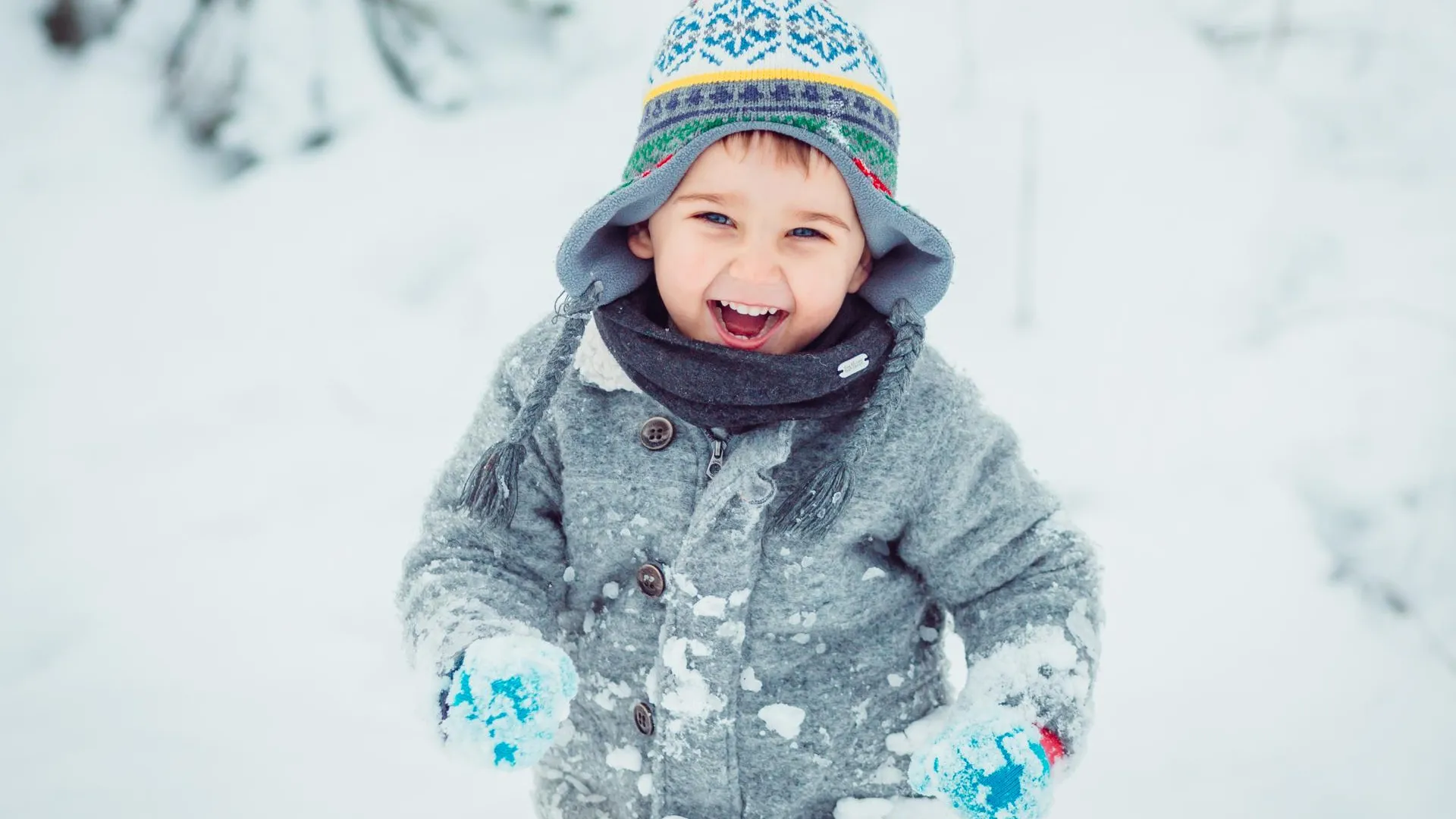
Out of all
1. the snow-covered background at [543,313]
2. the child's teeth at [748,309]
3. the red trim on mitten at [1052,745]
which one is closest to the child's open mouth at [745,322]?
the child's teeth at [748,309]

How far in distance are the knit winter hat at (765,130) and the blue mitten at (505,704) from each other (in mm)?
191

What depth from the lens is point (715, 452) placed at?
3.98ft

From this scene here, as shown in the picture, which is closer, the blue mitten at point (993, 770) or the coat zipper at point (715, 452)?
the blue mitten at point (993, 770)

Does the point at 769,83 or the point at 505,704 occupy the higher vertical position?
the point at 769,83

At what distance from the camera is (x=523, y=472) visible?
1.27 m

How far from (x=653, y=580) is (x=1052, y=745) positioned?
460 mm

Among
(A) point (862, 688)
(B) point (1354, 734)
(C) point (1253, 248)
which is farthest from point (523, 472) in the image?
(C) point (1253, 248)

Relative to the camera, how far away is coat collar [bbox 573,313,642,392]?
1243 mm

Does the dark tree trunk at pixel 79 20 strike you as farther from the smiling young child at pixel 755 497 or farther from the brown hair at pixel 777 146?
the brown hair at pixel 777 146

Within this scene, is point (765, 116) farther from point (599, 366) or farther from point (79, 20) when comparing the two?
point (79, 20)

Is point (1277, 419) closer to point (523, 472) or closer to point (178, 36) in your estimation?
point (523, 472)

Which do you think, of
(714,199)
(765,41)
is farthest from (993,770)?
(765,41)

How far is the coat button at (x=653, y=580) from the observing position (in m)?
1.23

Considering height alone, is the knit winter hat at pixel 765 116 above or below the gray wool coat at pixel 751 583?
above
